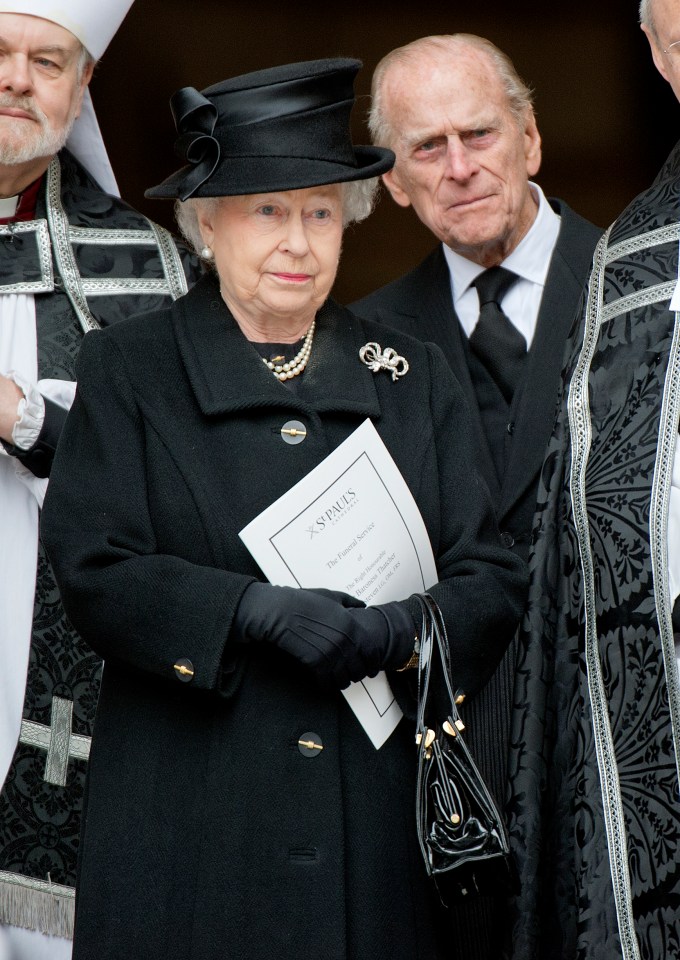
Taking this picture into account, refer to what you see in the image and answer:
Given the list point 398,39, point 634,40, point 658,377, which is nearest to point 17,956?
point 658,377

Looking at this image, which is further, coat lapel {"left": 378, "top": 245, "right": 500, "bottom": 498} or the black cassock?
coat lapel {"left": 378, "top": 245, "right": 500, "bottom": 498}

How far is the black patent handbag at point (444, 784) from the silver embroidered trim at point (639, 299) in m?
0.79

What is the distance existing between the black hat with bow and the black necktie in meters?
0.93

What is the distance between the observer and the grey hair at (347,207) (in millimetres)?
2619

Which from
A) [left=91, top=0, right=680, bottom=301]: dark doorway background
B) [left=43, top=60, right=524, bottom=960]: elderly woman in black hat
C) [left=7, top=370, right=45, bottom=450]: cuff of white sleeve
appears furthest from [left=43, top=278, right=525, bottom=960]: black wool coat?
[left=91, top=0, right=680, bottom=301]: dark doorway background

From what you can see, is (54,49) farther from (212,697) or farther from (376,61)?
(376,61)

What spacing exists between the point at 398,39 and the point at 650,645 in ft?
10.9

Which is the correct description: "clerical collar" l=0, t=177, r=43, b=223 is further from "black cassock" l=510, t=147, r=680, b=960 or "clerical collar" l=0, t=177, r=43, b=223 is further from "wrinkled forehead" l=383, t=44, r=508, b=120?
"black cassock" l=510, t=147, r=680, b=960

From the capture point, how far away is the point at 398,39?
535 centimetres

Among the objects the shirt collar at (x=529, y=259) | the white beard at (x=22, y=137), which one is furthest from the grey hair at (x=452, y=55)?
the white beard at (x=22, y=137)

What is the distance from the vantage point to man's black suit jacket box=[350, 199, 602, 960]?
272cm

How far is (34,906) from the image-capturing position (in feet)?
10.3

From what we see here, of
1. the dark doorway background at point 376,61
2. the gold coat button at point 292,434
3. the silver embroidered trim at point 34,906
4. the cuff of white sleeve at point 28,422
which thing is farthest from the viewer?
the dark doorway background at point 376,61

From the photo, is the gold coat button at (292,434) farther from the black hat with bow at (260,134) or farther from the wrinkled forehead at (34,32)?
the wrinkled forehead at (34,32)
